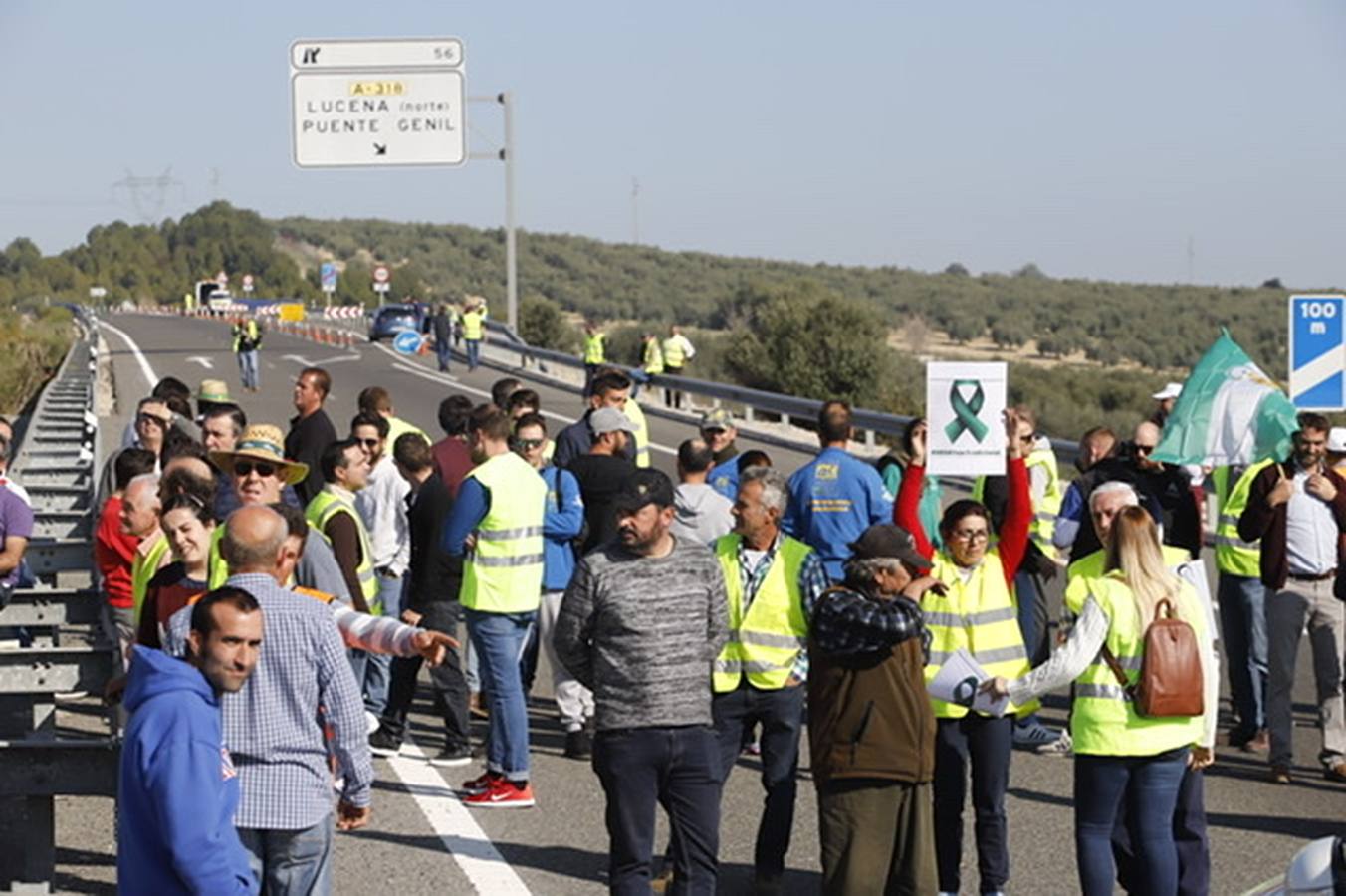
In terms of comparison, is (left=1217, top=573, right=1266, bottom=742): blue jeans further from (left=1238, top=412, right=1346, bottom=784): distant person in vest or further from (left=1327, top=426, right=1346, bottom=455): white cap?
(left=1327, top=426, right=1346, bottom=455): white cap

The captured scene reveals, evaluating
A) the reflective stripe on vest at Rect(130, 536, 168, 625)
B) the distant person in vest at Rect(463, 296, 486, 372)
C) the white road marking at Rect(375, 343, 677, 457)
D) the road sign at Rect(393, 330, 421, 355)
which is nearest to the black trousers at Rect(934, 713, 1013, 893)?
the reflective stripe on vest at Rect(130, 536, 168, 625)

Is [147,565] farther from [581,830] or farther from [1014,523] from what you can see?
[1014,523]

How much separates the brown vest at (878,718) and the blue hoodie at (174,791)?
2.60 m

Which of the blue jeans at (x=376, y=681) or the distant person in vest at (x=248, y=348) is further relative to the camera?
the distant person in vest at (x=248, y=348)

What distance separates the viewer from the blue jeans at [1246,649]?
11570 millimetres

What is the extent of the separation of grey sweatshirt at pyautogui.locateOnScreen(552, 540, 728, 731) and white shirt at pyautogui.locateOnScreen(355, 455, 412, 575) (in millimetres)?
4079

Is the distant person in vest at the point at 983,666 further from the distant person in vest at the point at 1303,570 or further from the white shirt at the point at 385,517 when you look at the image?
the white shirt at the point at 385,517

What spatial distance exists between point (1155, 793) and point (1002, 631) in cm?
93

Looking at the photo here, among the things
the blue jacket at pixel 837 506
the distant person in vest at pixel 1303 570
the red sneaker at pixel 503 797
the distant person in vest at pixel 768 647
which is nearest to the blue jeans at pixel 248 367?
the blue jacket at pixel 837 506

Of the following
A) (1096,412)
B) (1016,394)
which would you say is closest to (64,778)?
(1096,412)

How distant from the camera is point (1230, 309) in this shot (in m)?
114

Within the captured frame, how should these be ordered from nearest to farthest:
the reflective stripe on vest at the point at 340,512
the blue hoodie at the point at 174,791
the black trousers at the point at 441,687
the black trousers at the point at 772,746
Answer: the blue hoodie at the point at 174,791, the black trousers at the point at 772,746, the reflective stripe on vest at the point at 340,512, the black trousers at the point at 441,687

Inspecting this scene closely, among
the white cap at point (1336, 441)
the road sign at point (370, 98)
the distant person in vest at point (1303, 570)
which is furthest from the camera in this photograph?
the road sign at point (370, 98)

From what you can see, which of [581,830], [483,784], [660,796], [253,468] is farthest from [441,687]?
[660,796]
